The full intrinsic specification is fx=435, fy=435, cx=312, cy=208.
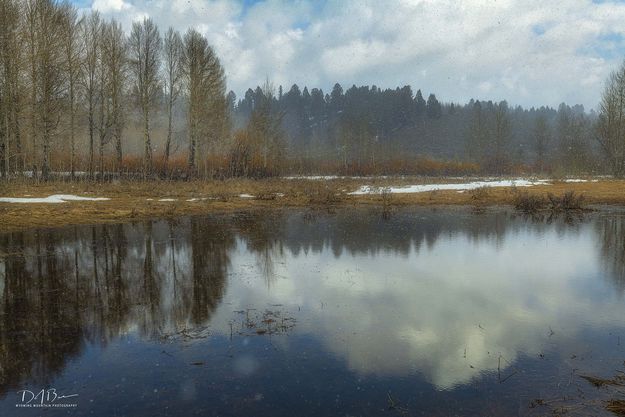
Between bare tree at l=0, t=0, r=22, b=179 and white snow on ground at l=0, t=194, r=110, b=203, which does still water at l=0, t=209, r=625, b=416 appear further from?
bare tree at l=0, t=0, r=22, b=179

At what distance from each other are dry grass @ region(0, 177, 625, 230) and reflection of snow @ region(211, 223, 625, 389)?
949cm

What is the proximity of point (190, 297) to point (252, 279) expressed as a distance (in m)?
1.66

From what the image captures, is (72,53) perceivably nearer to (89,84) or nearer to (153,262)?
(89,84)

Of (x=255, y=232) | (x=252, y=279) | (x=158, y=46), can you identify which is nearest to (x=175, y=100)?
(x=158, y=46)

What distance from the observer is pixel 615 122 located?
182 feet

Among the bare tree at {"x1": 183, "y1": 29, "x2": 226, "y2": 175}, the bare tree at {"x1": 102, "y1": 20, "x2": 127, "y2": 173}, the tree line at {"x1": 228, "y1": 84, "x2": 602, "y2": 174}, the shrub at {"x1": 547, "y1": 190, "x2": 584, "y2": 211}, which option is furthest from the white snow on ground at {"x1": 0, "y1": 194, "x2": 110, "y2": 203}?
the tree line at {"x1": 228, "y1": 84, "x2": 602, "y2": 174}

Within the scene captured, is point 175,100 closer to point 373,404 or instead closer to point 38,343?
point 38,343

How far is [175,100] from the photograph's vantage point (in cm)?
4000

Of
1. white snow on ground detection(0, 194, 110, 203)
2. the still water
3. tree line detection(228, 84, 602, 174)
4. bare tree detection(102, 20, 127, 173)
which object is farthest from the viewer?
tree line detection(228, 84, 602, 174)

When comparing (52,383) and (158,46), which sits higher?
(158,46)

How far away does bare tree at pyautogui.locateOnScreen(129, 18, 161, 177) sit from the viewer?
37.0m

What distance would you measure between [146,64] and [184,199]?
58.5 feet

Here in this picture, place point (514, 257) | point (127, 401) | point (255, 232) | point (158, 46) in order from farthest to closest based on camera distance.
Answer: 1. point (158, 46)
2. point (255, 232)
3. point (514, 257)
4. point (127, 401)

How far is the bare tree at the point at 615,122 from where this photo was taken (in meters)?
53.8
